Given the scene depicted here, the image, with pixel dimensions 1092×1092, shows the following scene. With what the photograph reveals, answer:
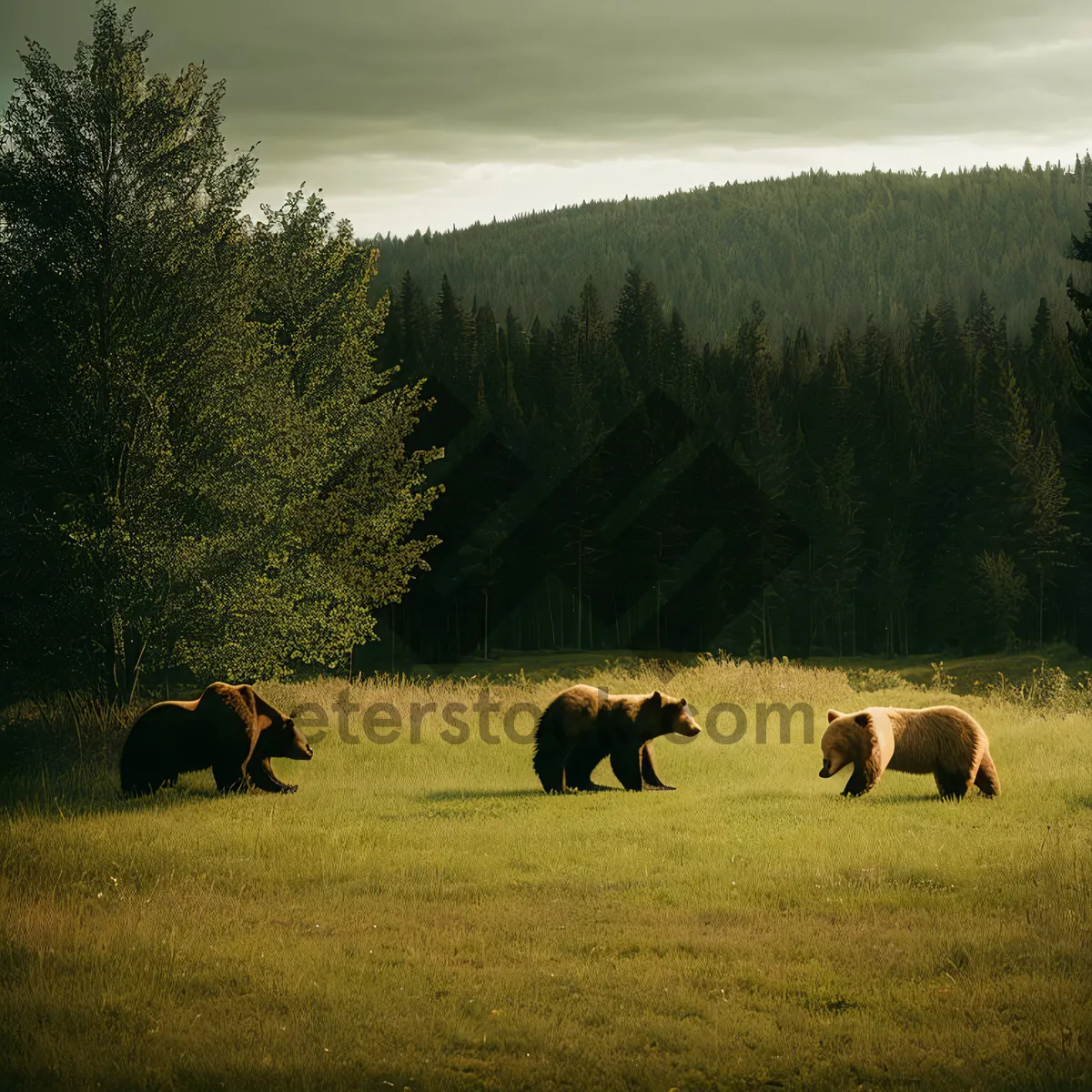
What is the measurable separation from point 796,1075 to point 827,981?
1.76m

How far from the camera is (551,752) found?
18.9 m

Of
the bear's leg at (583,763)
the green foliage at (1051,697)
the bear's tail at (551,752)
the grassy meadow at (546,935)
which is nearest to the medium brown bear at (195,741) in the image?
the grassy meadow at (546,935)

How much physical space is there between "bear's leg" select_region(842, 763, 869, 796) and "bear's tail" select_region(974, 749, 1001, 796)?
1.57 meters

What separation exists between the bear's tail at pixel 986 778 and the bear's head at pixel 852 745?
1.47 m

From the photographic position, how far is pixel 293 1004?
29.9 feet

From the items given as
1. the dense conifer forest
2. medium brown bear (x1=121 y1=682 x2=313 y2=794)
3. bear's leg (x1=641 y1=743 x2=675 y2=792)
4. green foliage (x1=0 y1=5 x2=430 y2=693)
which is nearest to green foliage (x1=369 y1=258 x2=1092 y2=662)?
the dense conifer forest

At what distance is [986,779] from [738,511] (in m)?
52.8

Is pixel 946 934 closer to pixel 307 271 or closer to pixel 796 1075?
pixel 796 1075

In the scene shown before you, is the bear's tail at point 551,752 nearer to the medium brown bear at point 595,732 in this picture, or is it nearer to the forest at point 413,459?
the medium brown bear at point 595,732

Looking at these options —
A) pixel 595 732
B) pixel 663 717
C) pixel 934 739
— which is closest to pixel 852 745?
pixel 934 739

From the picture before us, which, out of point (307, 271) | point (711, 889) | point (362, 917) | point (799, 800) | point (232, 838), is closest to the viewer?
point (362, 917)

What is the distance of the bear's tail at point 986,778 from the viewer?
1762 cm

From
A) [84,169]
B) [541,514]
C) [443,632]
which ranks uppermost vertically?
[84,169]

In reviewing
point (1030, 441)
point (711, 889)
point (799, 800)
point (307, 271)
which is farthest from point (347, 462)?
point (1030, 441)
